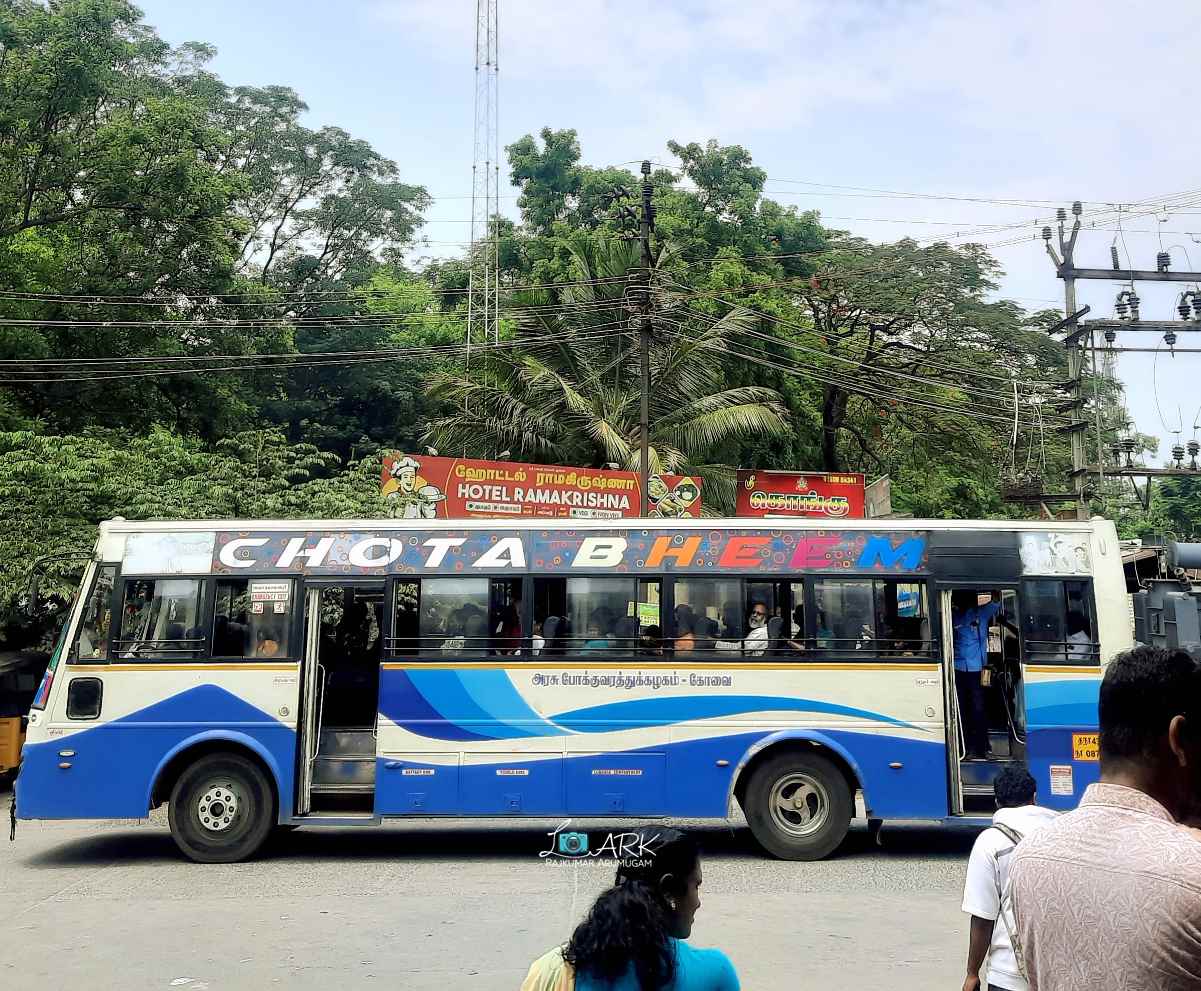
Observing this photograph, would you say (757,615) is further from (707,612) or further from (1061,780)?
(1061,780)

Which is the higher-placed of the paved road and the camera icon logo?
the camera icon logo

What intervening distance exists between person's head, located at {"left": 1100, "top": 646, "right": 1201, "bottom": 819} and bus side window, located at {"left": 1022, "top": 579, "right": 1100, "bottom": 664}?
343 inches

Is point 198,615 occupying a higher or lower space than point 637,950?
higher

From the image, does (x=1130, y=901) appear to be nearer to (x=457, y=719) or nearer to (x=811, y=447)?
(x=457, y=719)

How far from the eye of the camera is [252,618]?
35.9 feet

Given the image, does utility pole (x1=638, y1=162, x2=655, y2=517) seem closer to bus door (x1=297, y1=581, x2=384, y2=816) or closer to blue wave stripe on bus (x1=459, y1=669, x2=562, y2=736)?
bus door (x1=297, y1=581, x2=384, y2=816)

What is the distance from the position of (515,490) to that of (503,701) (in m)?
10.5

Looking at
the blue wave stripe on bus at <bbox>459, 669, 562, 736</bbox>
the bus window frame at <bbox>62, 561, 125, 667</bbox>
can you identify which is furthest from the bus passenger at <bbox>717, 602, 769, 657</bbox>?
the bus window frame at <bbox>62, 561, 125, 667</bbox>

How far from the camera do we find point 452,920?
846 centimetres

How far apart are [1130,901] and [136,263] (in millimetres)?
27934

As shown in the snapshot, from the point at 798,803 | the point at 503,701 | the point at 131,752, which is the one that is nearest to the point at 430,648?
the point at 503,701

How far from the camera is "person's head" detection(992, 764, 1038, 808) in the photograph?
5062 mm

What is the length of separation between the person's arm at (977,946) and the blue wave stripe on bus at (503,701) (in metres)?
6.20

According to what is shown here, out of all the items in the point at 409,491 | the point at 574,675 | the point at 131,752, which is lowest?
the point at 131,752
